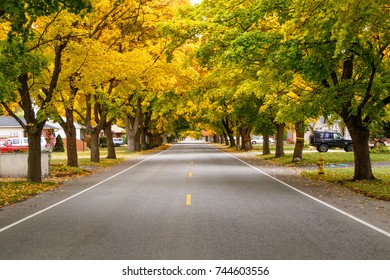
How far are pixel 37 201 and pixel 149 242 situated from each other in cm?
665

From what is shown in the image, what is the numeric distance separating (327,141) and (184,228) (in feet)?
123

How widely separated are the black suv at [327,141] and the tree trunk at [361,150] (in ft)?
88.3

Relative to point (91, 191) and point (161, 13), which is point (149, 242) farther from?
point (161, 13)

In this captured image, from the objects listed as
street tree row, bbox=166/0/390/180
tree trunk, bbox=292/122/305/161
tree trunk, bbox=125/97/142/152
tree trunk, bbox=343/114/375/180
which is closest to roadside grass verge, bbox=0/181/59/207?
street tree row, bbox=166/0/390/180

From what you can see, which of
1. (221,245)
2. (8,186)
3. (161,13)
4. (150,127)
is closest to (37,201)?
(8,186)

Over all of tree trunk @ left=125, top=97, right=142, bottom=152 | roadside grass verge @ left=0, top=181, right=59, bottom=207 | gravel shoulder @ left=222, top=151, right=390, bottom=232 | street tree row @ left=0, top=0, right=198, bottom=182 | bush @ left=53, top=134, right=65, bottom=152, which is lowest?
gravel shoulder @ left=222, top=151, right=390, bottom=232

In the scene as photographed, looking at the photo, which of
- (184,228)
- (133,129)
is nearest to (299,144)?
(184,228)

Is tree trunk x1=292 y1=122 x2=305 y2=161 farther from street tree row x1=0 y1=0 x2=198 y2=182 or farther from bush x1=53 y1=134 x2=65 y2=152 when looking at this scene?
A: bush x1=53 y1=134 x2=65 y2=152

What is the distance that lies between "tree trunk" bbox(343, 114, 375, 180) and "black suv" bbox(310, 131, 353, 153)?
88.3 ft

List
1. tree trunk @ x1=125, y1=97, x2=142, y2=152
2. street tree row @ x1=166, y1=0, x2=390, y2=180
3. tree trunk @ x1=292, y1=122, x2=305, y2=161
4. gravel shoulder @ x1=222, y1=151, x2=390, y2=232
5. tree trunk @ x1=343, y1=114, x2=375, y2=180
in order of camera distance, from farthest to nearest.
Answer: tree trunk @ x1=125, y1=97, x2=142, y2=152, tree trunk @ x1=292, y1=122, x2=305, y2=161, tree trunk @ x1=343, y1=114, x2=375, y2=180, street tree row @ x1=166, y1=0, x2=390, y2=180, gravel shoulder @ x1=222, y1=151, x2=390, y2=232

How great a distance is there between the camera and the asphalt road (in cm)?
638

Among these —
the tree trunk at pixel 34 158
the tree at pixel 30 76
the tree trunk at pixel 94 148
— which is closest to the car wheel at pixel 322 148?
the tree trunk at pixel 94 148

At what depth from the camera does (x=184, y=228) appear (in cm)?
809

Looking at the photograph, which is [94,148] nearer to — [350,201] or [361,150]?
[361,150]
